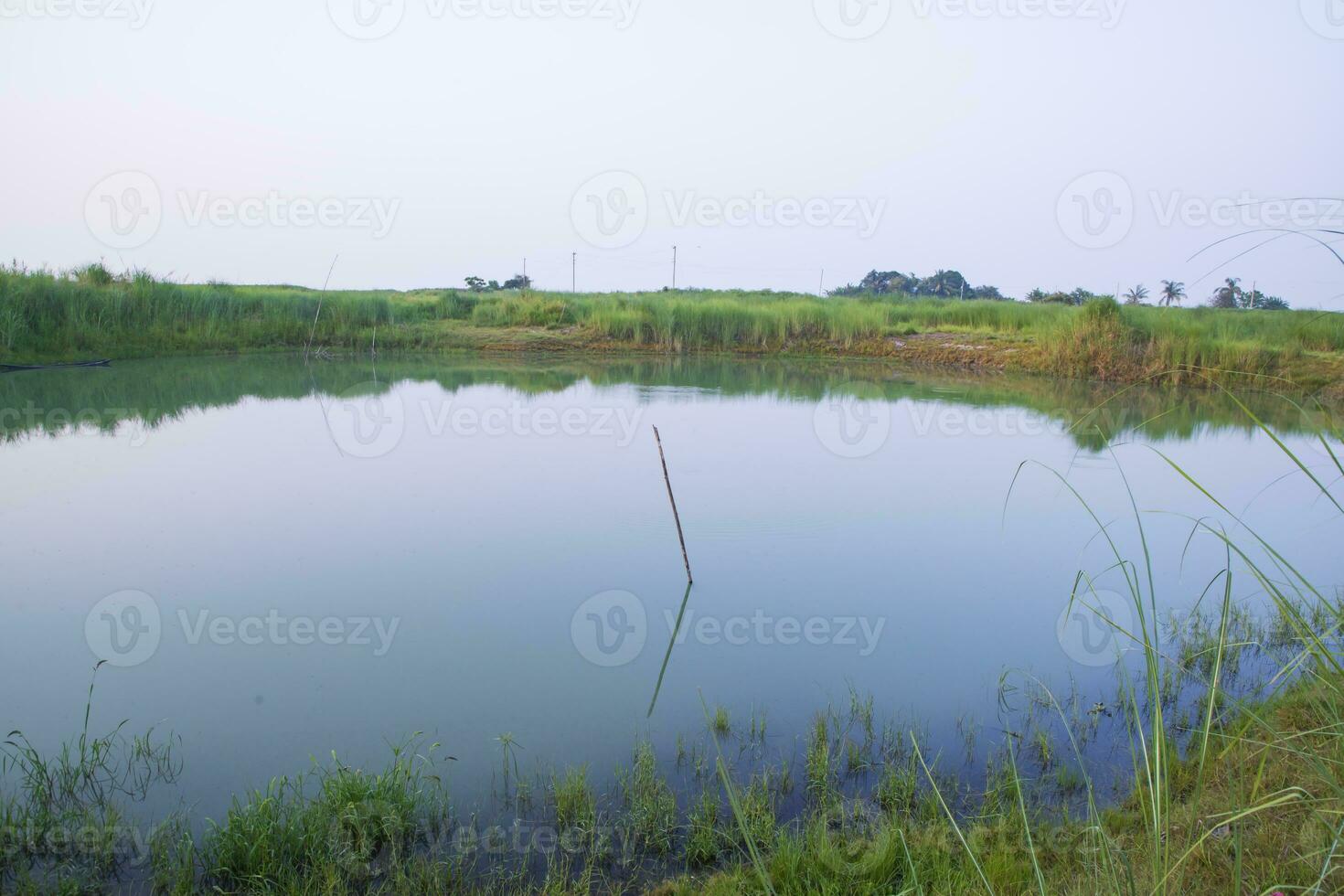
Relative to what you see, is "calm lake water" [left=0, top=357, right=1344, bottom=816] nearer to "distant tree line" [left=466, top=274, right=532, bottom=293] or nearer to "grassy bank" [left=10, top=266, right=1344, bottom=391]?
"grassy bank" [left=10, top=266, right=1344, bottom=391]

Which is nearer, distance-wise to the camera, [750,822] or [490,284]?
[750,822]

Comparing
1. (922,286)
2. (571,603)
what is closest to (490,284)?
(922,286)

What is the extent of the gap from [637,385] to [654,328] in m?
5.74

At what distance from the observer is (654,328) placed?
16.5 metres

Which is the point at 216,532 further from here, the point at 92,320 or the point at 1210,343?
the point at 1210,343

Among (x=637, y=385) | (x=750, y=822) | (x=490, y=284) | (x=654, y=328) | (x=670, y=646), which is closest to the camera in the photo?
(x=750, y=822)

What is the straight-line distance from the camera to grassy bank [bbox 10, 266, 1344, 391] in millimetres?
10891

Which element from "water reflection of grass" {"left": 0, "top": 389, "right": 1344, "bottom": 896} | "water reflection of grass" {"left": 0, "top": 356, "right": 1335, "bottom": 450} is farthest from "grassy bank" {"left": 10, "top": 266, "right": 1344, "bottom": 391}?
"water reflection of grass" {"left": 0, "top": 389, "right": 1344, "bottom": 896}

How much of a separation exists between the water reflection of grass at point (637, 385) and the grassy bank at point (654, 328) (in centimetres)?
59

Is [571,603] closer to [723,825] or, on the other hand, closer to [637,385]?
[723,825]

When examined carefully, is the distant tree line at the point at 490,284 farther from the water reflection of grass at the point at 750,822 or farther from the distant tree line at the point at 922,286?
the water reflection of grass at the point at 750,822

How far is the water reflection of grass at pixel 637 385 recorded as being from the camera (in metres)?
7.70

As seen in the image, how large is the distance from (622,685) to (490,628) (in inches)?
26.8

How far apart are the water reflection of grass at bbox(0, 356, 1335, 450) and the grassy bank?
0.59 m
